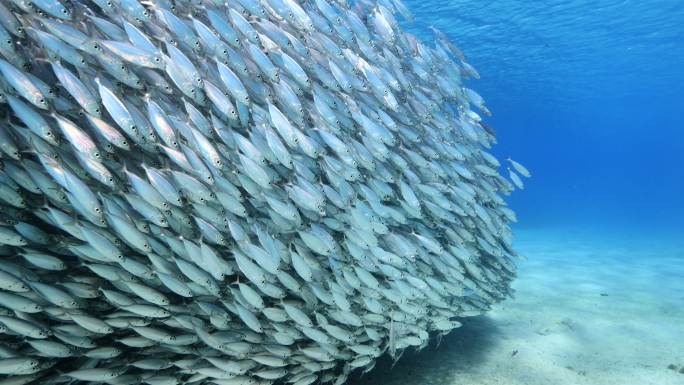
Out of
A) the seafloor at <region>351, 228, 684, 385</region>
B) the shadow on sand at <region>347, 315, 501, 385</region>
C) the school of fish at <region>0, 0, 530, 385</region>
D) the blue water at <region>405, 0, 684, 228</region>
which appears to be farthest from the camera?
the blue water at <region>405, 0, 684, 228</region>

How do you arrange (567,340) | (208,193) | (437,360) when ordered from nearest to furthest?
(208,193) < (437,360) < (567,340)

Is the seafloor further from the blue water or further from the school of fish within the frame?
the blue water

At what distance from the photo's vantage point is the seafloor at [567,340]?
664cm

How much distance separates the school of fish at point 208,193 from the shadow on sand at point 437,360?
84cm

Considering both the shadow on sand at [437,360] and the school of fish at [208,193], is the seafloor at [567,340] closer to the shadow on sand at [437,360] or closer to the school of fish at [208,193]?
the shadow on sand at [437,360]

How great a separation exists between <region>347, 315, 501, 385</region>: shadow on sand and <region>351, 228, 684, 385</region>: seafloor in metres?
0.02

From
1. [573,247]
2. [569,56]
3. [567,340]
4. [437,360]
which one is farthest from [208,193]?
[569,56]

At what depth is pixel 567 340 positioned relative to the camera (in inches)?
321

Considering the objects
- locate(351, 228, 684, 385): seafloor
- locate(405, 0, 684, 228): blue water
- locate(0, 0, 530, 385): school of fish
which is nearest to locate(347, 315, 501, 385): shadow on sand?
locate(351, 228, 684, 385): seafloor

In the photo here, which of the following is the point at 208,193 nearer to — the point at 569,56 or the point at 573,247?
the point at 573,247

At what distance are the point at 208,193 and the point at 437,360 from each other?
5071 millimetres

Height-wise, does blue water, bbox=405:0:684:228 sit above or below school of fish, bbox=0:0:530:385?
above

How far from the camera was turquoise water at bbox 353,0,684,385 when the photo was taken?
7043 millimetres

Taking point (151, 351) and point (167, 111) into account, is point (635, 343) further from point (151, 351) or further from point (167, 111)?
point (167, 111)
